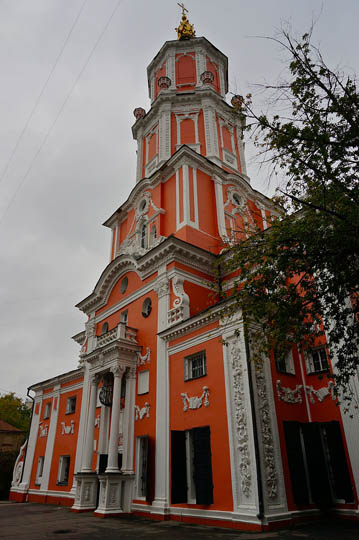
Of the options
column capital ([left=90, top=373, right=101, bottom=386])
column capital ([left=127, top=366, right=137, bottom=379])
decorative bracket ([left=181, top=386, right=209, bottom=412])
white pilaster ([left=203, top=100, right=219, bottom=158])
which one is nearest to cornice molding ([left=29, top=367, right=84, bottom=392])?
column capital ([left=90, top=373, right=101, bottom=386])

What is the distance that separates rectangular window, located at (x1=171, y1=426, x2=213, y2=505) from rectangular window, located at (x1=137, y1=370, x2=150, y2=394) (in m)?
3.14

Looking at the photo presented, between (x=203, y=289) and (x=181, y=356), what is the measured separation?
4.18m

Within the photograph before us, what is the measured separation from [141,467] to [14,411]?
Result: 4603 cm

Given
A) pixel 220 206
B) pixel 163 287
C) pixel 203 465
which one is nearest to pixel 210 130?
pixel 220 206

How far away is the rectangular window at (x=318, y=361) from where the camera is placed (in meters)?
13.1

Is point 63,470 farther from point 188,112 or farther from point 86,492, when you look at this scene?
point 188,112

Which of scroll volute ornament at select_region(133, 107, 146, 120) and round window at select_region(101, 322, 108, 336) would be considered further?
scroll volute ornament at select_region(133, 107, 146, 120)

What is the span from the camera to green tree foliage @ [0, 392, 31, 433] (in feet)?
171

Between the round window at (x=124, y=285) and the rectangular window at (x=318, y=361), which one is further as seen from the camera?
the round window at (x=124, y=285)

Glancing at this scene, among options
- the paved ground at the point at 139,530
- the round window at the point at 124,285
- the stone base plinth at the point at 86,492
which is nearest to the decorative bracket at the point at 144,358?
the round window at the point at 124,285

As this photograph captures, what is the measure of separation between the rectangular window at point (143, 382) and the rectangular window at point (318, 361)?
6.65 metres

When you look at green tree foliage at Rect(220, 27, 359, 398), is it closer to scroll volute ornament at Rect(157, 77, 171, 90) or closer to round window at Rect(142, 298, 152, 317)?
round window at Rect(142, 298, 152, 317)

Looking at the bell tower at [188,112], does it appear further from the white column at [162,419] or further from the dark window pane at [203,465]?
the dark window pane at [203,465]

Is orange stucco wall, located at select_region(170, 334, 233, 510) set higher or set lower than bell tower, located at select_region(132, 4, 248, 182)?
lower
